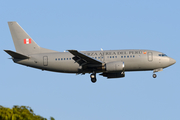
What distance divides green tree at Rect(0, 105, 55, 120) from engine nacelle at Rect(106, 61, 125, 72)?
59.5 feet

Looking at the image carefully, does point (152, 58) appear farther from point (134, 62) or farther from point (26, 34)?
point (26, 34)

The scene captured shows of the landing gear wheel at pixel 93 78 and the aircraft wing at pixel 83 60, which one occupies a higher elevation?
the aircraft wing at pixel 83 60

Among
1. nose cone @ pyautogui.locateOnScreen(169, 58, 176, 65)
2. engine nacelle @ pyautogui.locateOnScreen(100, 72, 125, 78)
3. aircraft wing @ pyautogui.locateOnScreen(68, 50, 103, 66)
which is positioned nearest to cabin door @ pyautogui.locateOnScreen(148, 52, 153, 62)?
nose cone @ pyautogui.locateOnScreen(169, 58, 176, 65)

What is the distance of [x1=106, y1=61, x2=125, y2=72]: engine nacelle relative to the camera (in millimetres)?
63188

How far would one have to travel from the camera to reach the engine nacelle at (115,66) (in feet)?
207

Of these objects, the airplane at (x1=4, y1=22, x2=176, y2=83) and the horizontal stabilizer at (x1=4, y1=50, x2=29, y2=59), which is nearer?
the airplane at (x1=4, y1=22, x2=176, y2=83)

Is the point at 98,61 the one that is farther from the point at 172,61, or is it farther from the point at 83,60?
the point at 172,61

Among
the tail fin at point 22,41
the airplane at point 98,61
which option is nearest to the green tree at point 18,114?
the airplane at point 98,61

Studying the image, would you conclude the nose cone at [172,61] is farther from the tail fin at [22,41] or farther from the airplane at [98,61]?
the tail fin at [22,41]

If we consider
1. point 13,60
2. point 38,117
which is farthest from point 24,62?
point 38,117

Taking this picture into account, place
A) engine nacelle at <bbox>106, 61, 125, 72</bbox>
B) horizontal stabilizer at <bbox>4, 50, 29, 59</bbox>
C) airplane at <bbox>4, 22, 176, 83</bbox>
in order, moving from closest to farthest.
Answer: engine nacelle at <bbox>106, 61, 125, 72</bbox>
airplane at <bbox>4, 22, 176, 83</bbox>
horizontal stabilizer at <bbox>4, 50, 29, 59</bbox>

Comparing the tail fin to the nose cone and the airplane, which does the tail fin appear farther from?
the nose cone

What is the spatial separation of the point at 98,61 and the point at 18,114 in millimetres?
19662

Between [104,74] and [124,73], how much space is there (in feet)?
11.2
